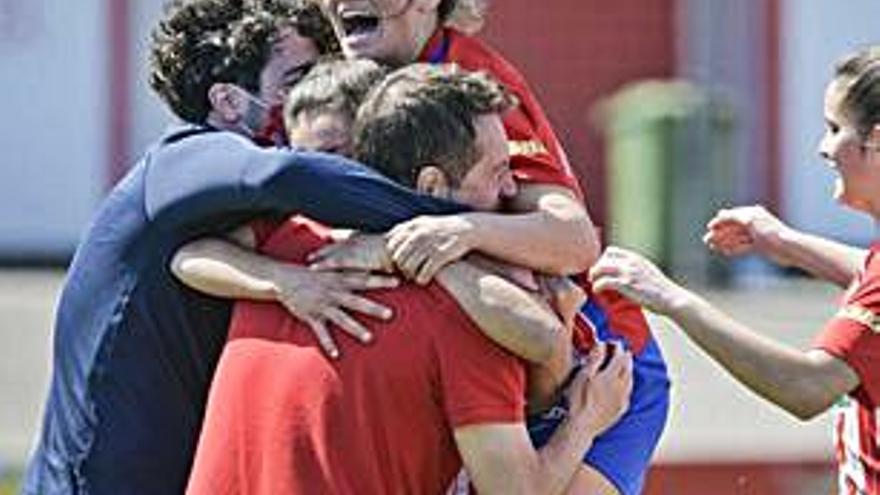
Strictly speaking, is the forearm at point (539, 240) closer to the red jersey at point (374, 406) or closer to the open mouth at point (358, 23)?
the red jersey at point (374, 406)

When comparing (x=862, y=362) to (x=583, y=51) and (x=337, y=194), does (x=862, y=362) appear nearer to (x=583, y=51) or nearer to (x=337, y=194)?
(x=337, y=194)

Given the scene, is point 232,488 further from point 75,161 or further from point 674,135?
point 75,161

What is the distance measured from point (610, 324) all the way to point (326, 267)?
24.4 inches

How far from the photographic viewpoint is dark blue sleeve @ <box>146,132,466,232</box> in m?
3.42

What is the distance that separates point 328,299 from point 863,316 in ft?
3.71

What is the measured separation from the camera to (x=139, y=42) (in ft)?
40.6

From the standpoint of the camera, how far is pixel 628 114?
11945 millimetres

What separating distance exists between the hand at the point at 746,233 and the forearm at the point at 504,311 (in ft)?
3.82

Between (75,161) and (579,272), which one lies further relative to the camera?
(75,161)

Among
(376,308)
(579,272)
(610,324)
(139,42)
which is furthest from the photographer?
(139,42)

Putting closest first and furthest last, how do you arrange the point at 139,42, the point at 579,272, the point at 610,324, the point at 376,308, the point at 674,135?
the point at 376,308 < the point at 579,272 < the point at 610,324 < the point at 674,135 < the point at 139,42

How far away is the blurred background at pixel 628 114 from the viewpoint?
11609mm

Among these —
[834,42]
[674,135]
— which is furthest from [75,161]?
[834,42]

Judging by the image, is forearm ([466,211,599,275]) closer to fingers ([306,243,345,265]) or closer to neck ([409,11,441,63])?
fingers ([306,243,345,265])
